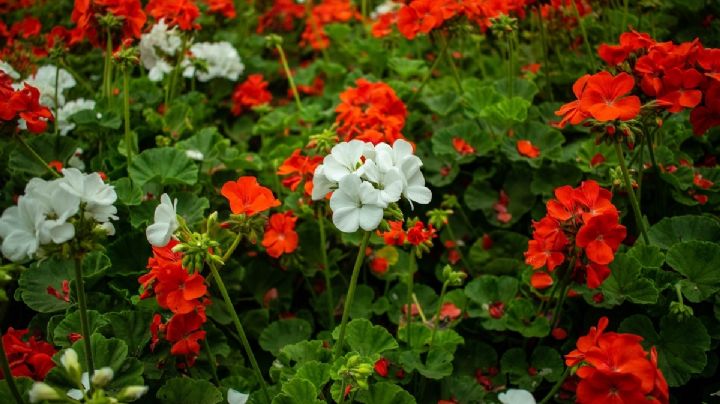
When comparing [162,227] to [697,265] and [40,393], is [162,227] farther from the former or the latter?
[697,265]

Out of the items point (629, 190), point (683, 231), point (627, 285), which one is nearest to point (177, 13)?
point (629, 190)

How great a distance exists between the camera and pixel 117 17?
2076 millimetres

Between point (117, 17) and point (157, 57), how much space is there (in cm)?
67

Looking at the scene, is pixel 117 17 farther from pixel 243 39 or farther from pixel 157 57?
pixel 243 39

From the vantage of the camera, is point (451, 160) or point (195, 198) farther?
point (451, 160)

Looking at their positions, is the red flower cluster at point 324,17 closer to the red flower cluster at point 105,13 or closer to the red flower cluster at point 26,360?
the red flower cluster at point 105,13

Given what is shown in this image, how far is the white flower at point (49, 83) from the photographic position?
8.11 ft

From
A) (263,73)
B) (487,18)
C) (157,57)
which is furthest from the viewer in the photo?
(263,73)

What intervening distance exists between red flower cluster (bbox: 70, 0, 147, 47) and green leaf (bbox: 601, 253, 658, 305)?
173 cm

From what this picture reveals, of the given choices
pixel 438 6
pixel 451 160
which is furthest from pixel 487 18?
pixel 451 160

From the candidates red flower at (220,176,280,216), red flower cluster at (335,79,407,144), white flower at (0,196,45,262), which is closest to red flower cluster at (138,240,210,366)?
red flower at (220,176,280,216)

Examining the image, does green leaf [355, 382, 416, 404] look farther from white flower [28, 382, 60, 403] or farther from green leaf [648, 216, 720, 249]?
green leaf [648, 216, 720, 249]

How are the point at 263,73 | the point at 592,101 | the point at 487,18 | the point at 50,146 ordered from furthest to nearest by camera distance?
the point at 263,73
the point at 487,18
the point at 50,146
the point at 592,101

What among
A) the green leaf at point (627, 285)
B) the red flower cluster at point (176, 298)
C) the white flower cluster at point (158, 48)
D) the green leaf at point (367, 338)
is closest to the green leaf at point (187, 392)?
the red flower cluster at point (176, 298)
